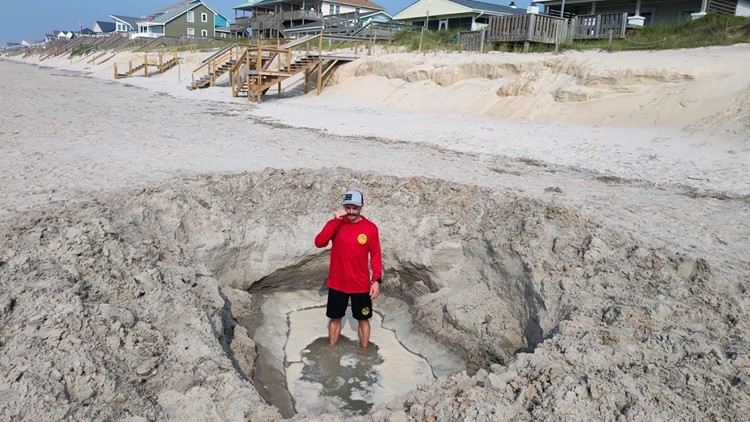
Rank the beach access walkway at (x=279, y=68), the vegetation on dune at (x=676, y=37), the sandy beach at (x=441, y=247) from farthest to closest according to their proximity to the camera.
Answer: the beach access walkway at (x=279, y=68) → the vegetation on dune at (x=676, y=37) → the sandy beach at (x=441, y=247)

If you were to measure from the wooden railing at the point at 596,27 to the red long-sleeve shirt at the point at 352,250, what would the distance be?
17.4 meters

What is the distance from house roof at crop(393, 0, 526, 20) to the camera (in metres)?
38.1

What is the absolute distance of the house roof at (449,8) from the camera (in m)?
38.1

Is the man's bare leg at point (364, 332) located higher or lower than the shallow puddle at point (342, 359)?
higher

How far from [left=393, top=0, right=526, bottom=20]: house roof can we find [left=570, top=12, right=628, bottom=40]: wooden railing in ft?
60.6

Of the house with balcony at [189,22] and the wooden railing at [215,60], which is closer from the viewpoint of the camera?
the wooden railing at [215,60]

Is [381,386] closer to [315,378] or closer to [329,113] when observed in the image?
[315,378]

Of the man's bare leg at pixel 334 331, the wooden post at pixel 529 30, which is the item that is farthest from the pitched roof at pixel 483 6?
the man's bare leg at pixel 334 331

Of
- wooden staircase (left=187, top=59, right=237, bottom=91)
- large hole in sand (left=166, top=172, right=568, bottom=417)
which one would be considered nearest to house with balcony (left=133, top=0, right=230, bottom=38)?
wooden staircase (left=187, top=59, right=237, bottom=91)

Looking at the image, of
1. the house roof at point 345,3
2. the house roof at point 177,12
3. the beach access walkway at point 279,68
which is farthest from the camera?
the house roof at point 177,12

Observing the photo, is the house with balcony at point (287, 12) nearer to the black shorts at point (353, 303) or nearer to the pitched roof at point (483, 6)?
the pitched roof at point (483, 6)

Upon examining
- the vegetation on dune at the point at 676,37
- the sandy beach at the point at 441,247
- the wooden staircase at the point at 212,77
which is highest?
the vegetation on dune at the point at 676,37

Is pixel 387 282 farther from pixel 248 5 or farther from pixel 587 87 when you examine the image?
pixel 248 5

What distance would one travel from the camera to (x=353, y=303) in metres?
5.50
